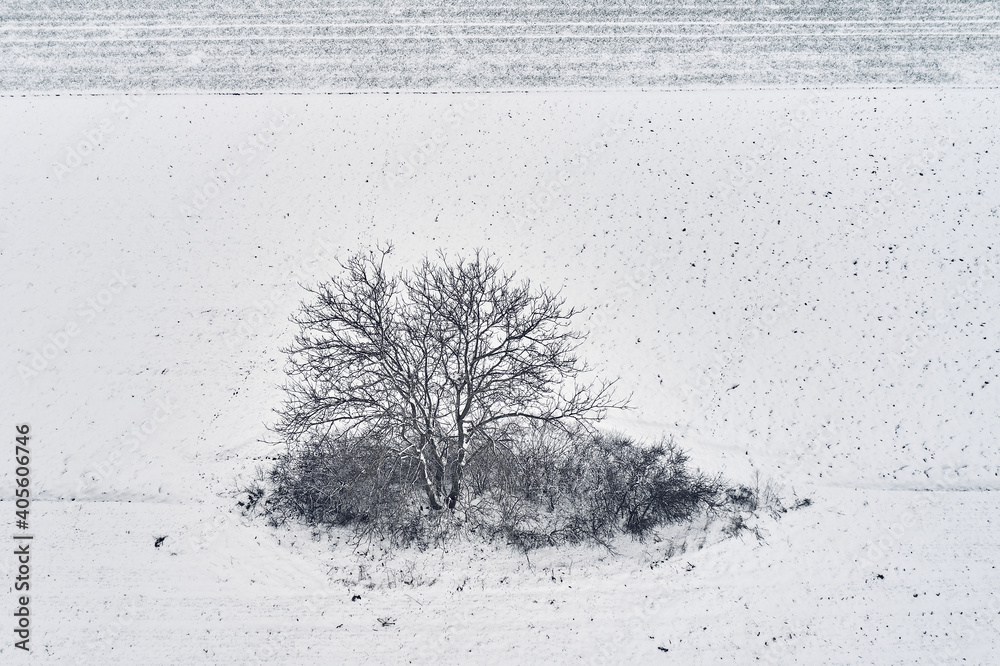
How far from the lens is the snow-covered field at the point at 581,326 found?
601 inches

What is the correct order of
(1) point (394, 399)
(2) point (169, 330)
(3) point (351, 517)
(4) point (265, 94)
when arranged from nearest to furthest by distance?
1. (1) point (394, 399)
2. (3) point (351, 517)
3. (2) point (169, 330)
4. (4) point (265, 94)

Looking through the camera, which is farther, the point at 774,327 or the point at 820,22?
the point at 820,22

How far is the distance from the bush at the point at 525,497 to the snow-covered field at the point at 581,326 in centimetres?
61

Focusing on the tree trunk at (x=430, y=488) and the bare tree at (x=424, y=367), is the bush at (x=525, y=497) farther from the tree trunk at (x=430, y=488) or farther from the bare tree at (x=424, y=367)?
the bare tree at (x=424, y=367)

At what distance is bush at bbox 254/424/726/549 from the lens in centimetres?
1669

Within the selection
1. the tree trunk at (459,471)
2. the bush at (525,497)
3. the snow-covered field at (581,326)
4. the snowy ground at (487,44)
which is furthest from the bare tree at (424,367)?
the snowy ground at (487,44)

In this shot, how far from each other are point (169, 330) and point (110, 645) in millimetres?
8936

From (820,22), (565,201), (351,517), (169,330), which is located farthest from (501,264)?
(820,22)

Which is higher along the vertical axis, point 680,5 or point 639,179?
point 680,5

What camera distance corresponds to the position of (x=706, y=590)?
1566cm

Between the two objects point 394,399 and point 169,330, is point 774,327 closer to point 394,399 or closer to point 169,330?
point 394,399

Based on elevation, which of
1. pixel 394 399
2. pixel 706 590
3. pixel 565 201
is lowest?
pixel 706 590

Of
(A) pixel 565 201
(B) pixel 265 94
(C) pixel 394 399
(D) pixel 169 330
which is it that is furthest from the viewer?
(B) pixel 265 94

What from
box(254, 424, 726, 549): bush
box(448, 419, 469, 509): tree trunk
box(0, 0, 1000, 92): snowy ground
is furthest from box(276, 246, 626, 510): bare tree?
box(0, 0, 1000, 92): snowy ground
